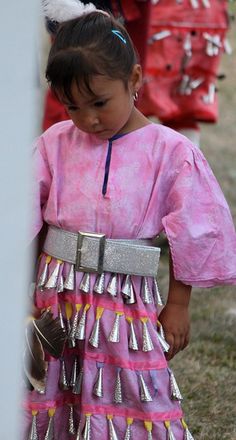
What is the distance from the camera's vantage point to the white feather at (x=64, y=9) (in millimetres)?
2322

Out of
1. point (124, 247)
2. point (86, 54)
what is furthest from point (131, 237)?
point (86, 54)

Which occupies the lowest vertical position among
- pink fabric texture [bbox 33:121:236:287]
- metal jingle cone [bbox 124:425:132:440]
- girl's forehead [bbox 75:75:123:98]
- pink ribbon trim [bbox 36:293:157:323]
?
metal jingle cone [bbox 124:425:132:440]

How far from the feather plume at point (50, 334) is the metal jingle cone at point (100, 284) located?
5.0 inches

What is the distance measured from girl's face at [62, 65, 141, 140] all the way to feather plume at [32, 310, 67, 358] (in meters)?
0.45

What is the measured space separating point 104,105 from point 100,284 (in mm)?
422

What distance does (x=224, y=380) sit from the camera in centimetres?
333

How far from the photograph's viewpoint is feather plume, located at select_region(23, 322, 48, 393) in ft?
7.52

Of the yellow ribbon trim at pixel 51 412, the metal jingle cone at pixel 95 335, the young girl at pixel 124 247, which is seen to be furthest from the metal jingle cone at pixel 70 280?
the yellow ribbon trim at pixel 51 412

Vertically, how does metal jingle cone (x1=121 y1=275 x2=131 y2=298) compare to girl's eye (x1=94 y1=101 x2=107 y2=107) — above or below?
below

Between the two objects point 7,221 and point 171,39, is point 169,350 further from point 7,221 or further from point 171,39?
point 171,39

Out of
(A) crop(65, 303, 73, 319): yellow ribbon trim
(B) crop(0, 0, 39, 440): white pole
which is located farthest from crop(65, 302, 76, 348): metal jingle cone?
(B) crop(0, 0, 39, 440): white pole

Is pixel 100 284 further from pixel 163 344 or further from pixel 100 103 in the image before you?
pixel 100 103

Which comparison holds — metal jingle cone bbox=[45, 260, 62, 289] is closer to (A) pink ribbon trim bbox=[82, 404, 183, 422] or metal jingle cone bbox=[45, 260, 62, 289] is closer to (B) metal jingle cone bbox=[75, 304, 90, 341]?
(B) metal jingle cone bbox=[75, 304, 90, 341]

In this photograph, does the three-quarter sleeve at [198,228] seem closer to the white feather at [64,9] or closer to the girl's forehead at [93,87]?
the girl's forehead at [93,87]
